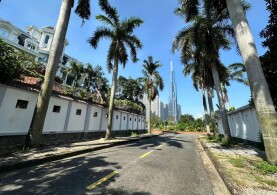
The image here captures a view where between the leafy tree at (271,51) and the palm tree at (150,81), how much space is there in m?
20.7

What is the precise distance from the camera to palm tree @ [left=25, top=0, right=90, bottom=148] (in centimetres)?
775

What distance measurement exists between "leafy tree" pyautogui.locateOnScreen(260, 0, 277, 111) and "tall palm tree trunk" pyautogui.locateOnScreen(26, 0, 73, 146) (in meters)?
11.5

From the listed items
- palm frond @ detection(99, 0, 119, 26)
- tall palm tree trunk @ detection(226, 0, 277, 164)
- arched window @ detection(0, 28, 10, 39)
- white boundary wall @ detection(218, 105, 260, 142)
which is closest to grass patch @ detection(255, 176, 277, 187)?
tall palm tree trunk @ detection(226, 0, 277, 164)

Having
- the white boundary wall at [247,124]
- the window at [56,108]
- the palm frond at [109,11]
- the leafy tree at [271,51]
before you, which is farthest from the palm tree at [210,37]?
the window at [56,108]

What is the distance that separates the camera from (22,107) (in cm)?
934

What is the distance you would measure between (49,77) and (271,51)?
1221 centimetres

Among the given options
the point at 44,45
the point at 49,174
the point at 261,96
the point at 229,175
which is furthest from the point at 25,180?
the point at 44,45

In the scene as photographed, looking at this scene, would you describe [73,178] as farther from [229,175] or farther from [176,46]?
[176,46]

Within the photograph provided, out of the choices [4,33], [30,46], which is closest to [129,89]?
[30,46]

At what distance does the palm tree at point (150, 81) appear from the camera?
29.5m

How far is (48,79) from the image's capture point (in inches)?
328

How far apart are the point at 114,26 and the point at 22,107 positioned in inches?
431

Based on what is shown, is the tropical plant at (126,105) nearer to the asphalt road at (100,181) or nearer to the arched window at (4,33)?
the arched window at (4,33)

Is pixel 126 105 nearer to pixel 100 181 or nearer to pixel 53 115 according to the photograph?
pixel 53 115
